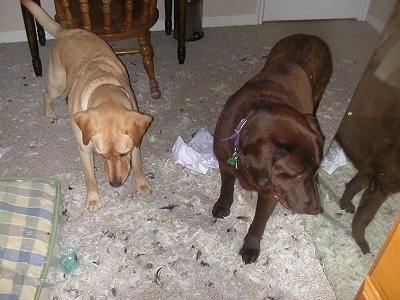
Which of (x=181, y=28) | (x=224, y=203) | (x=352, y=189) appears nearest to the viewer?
(x=352, y=189)

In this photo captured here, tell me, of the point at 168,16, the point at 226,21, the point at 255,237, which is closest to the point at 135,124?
the point at 255,237

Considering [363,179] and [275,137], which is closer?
[275,137]

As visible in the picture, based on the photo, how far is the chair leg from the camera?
107 inches

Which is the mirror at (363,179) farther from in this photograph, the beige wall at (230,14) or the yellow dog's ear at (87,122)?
the beige wall at (230,14)

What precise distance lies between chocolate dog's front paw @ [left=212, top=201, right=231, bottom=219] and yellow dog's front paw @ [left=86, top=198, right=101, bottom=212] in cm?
58

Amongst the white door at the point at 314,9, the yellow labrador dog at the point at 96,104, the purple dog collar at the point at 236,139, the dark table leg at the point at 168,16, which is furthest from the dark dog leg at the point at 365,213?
the white door at the point at 314,9

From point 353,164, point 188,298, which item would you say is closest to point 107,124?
point 188,298

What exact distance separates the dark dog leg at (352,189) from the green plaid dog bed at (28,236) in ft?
4.26

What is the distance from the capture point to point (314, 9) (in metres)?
4.20

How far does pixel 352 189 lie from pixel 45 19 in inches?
74.1

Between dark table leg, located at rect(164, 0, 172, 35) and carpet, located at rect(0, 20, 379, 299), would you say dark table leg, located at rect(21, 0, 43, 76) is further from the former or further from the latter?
dark table leg, located at rect(164, 0, 172, 35)

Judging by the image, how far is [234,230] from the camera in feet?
6.79

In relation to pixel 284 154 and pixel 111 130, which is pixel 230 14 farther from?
pixel 284 154

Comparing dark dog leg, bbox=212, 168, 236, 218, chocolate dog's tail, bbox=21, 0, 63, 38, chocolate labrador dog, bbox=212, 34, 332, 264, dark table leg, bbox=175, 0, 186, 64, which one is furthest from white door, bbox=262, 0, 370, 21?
dark dog leg, bbox=212, 168, 236, 218
